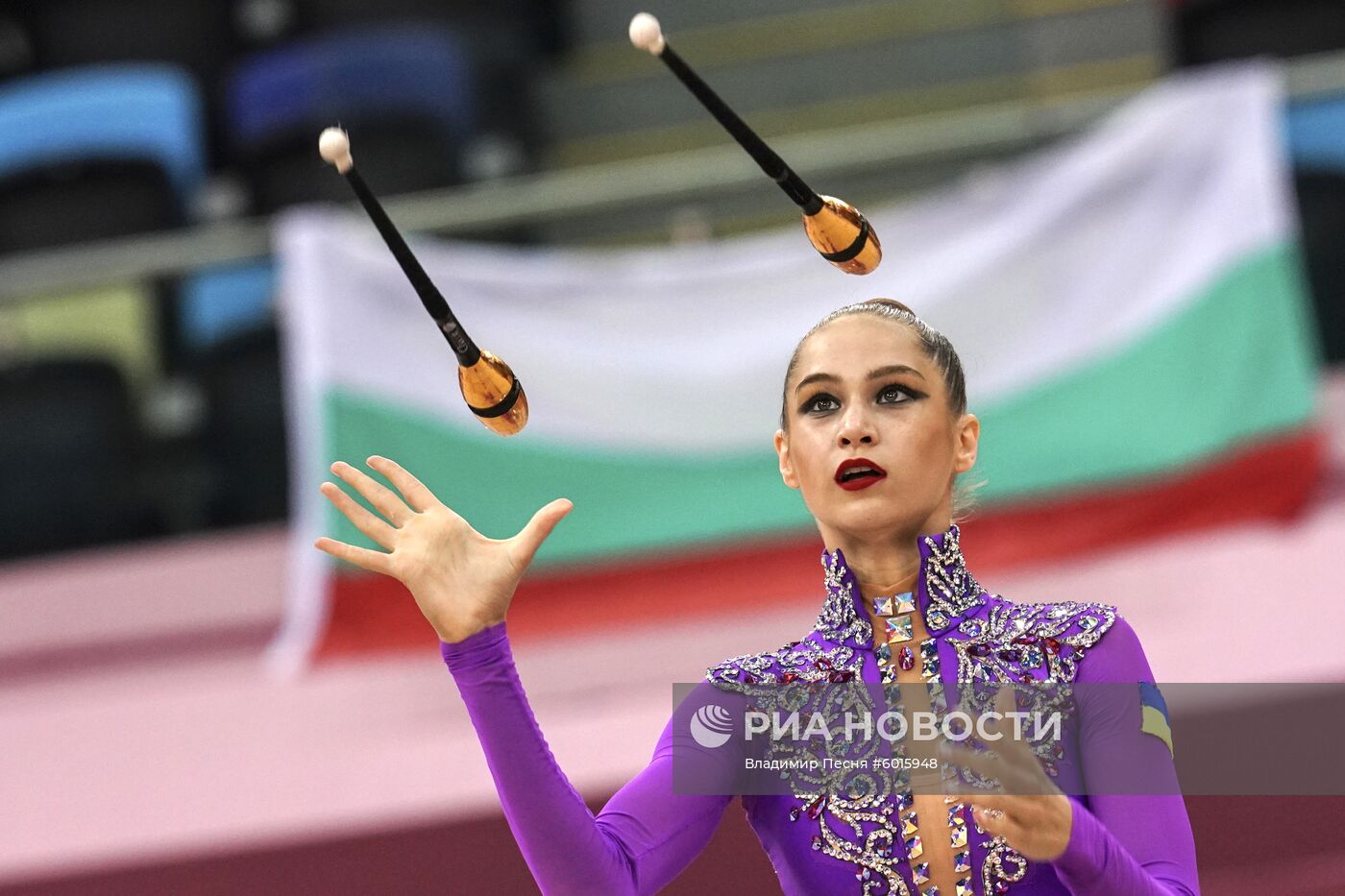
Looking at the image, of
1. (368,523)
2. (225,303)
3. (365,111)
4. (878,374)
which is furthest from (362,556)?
(365,111)

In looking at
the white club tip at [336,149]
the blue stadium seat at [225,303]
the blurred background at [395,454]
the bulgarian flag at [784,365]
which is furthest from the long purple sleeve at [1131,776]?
the blue stadium seat at [225,303]

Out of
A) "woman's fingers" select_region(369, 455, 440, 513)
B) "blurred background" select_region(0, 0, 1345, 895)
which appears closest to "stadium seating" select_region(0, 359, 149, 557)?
"blurred background" select_region(0, 0, 1345, 895)

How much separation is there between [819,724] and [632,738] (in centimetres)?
147

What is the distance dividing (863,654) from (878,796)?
0.11 m

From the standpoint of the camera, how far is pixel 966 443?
137cm

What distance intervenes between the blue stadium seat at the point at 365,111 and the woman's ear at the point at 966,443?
2.52m

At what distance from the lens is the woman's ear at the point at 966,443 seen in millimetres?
1361

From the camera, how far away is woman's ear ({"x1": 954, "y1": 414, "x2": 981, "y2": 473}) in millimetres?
1361

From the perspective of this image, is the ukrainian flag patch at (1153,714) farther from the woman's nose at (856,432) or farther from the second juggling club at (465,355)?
the second juggling club at (465,355)

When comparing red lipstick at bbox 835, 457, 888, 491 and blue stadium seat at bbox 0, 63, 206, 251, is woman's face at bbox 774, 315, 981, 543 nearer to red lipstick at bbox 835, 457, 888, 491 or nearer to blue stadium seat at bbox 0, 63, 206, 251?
red lipstick at bbox 835, 457, 888, 491

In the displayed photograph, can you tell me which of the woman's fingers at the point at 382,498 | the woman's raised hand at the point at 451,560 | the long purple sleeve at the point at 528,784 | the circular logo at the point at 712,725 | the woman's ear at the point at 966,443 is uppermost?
the woman's ear at the point at 966,443

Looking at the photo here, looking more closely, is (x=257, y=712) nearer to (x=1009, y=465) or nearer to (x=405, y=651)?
(x=405, y=651)

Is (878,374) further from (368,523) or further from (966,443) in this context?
(368,523)

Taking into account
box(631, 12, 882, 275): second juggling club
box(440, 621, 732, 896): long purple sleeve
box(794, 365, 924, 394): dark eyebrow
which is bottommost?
box(440, 621, 732, 896): long purple sleeve
